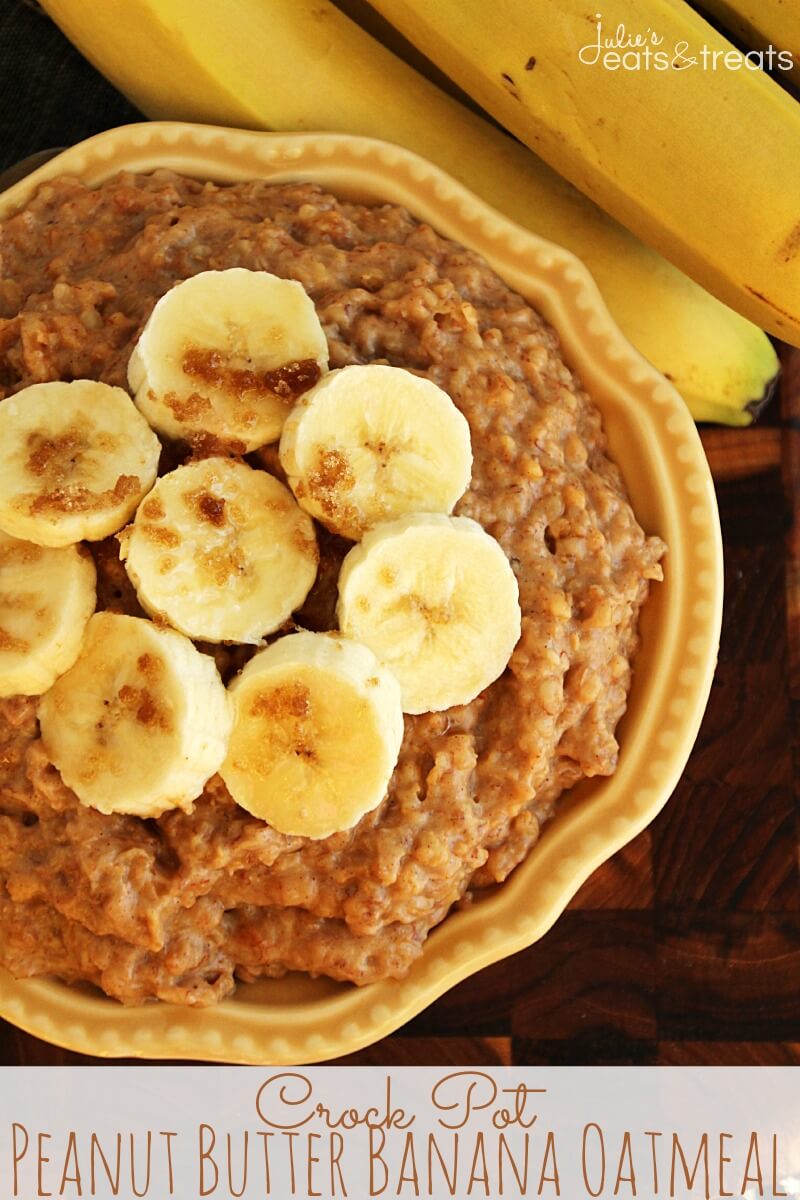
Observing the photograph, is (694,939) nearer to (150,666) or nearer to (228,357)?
(150,666)

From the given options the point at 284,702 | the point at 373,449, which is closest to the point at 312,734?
the point at 284,702

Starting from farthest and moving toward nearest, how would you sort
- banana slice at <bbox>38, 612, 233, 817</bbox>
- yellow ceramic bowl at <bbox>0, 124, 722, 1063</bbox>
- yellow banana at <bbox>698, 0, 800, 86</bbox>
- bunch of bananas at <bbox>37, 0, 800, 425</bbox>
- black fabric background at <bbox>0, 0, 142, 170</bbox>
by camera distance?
black fabric background at <bbox>0, 0, 142, 170</bbox>
yellow banana at <bbox>698, 0, 800, 86</bbox>
bunch of bananas at <bbox>37, 0, 800, 425</bbox>
yellow ceramic bowl at <bbox>0, 124, 722, 1063</bbox>
banana slice at <bbox>38, 612, 233, 817</bbox>

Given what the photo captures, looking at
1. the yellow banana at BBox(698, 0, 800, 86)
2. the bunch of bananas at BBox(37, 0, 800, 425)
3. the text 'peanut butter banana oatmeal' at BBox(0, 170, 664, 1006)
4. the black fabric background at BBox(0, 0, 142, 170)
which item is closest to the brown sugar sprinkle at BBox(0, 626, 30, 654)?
the text 'peanut butter banana oatmeal' at BBox(0, 170, 664, 1006)

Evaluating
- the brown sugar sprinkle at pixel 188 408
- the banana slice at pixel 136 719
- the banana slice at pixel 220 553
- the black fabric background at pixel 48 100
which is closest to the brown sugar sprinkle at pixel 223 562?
the banana slice at pixel 220 553

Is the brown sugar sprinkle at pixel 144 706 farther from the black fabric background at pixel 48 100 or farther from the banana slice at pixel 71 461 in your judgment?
the black fabric background at pixel 48 100

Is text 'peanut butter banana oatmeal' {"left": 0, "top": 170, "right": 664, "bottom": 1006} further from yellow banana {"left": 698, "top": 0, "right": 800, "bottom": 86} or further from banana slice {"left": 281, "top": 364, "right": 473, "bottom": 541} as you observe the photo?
yellow banana {"left": 698, "top": 0, "right": 800, "bottom": 86}

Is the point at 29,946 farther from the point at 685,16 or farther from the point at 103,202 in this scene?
the point at 685,16
